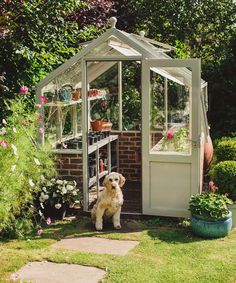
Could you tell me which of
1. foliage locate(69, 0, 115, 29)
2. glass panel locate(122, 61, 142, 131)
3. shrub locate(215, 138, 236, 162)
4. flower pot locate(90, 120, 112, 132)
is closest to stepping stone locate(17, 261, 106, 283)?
flower pot locate(90, 120, 112, 132)

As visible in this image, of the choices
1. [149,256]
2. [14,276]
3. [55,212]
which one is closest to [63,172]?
[55,212]

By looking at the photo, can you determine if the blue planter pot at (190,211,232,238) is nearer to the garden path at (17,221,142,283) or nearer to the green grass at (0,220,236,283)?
the green grass at (0,220,236,283)

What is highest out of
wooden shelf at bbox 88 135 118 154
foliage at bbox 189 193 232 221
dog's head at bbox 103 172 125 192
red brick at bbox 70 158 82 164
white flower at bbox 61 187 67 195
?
wooden shelf at bbox 88 135 118 154

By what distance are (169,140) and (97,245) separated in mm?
1906

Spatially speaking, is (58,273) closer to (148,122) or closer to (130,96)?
(148,122)

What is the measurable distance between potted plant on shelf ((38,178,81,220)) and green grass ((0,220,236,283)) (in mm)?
319

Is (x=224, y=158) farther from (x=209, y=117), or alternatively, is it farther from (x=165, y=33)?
(x=165, y=33)

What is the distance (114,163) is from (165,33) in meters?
5.94

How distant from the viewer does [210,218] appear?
22.5 ft

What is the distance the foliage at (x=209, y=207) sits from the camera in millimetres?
6879

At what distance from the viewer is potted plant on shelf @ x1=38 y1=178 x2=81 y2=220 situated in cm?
759

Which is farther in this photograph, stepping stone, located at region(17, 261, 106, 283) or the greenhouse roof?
the greenhouse roof

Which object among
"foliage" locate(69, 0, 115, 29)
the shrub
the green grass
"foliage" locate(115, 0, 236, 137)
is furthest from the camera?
"foliage" locate(115, 0, 236, 137)

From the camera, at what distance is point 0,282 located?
5.46 metres
